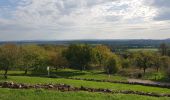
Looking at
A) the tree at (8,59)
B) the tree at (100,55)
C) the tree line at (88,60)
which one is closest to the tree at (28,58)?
the tree line at (88,60)

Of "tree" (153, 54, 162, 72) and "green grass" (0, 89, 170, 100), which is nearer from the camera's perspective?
"green grass" (0, 89, 170, 100)

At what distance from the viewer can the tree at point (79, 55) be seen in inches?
4269

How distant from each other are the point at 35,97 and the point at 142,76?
85.6 meters

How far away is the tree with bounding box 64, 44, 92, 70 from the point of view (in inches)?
4269

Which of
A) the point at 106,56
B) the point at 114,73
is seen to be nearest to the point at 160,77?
the point at 114,73

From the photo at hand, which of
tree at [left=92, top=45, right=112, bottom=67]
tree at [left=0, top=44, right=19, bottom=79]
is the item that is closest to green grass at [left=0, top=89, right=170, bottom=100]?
tree at [left=0, top=44, right=19, bottom=79]

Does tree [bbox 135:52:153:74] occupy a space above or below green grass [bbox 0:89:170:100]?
below

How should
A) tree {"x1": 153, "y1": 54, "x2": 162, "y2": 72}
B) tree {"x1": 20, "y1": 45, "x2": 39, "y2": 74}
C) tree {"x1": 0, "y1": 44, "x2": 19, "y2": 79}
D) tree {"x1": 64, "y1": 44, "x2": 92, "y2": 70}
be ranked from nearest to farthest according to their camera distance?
tree {"x1": 0, "y1": 44, "x2": 19, "y2": 79} < tree {"x1": 20, "y1": 45, "x2": 39, "y2": 74} < tree {"x1": 64, "y1": 44, "x2": 92, "y2": 70} < tree {"x1": 153, "y1": 54, "x2": 162, "y2": 72}

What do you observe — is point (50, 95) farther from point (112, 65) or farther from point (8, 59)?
point (112, 65)

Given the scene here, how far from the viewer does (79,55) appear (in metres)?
109

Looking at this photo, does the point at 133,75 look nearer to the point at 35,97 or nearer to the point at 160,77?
the point at 160,77

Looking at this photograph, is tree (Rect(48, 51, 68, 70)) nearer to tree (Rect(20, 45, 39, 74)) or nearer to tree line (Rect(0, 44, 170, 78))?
tree line (Rect(0, 44, 170, 78))

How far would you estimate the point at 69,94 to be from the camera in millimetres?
22312

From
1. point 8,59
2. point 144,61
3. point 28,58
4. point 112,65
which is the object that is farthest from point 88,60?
point 8,59
